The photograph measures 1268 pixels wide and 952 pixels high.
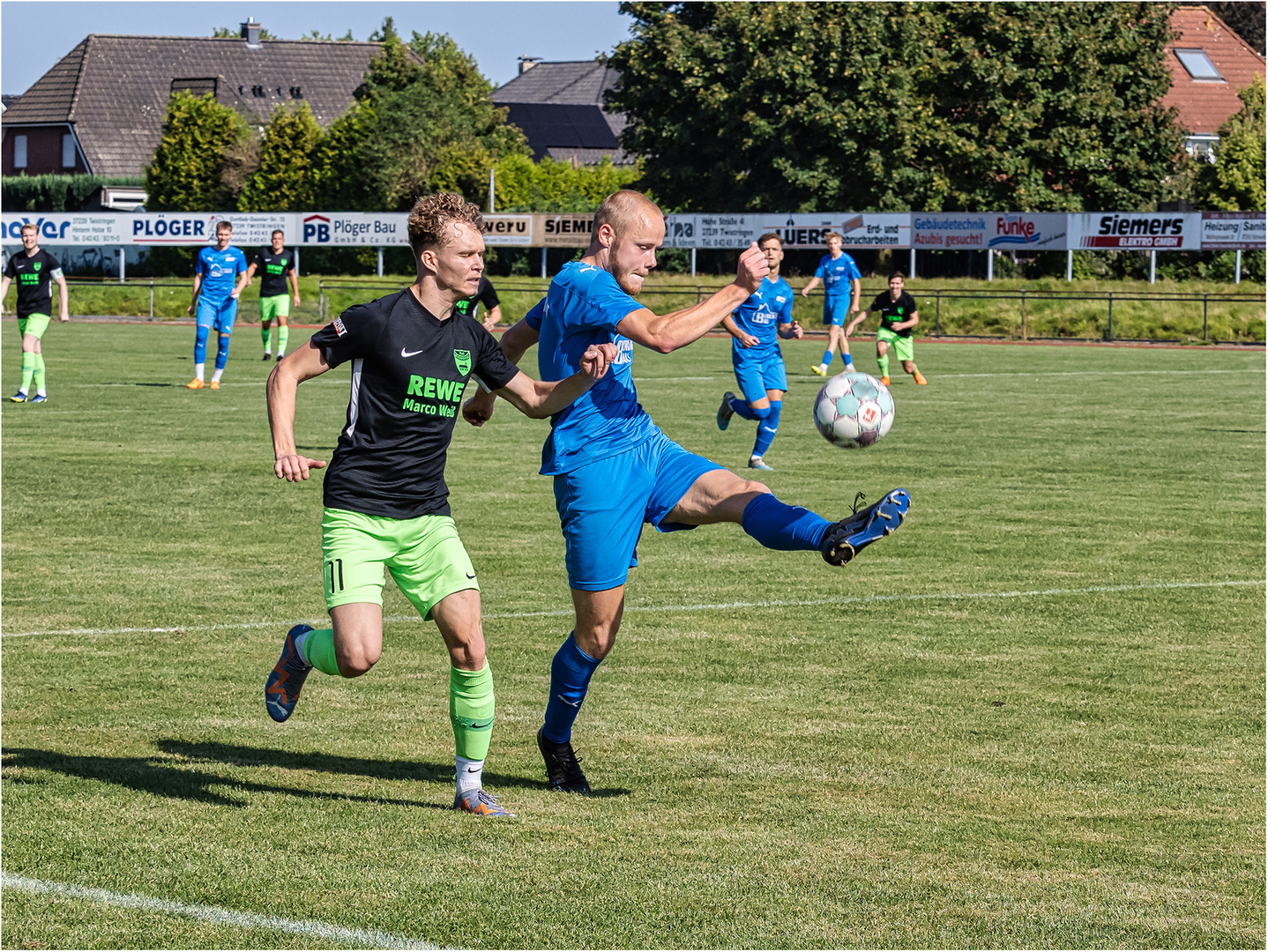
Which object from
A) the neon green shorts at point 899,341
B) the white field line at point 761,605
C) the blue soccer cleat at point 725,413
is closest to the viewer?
the white field line at point 761,605

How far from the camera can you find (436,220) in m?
5.80

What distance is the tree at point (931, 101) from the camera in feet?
173

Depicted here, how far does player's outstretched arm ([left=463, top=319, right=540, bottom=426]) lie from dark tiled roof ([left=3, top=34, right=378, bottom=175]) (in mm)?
79763

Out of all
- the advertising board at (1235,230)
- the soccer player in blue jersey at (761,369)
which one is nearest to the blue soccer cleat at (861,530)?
the soccer player in blue jersey at (761,369)

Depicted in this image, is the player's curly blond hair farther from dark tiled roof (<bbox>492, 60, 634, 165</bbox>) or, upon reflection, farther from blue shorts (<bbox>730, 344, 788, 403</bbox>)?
dark tiled roof (<bbox>492, 60, 634, 165</bbox>)

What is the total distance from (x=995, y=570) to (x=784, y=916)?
6.55 metres

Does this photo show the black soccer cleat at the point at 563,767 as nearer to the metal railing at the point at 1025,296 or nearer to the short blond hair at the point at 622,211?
the short blond hair at the point at 622,211

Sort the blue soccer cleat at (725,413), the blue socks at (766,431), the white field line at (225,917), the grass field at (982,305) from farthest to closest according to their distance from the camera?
the grass field at (982,305), the blue soccer cleat at (725,413), the blue socks at (766,431), the white field line at (225,917)

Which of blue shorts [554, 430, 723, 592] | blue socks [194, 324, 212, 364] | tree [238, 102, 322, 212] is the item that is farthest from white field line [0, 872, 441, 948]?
tree [238, 102, 322, 212]

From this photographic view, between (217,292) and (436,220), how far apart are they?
2036 centimetres

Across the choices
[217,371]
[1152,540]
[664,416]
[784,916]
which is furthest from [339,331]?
[217,371]

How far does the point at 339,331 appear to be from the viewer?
5715mm

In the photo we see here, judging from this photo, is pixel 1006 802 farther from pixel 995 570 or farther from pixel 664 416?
pixel 664 416

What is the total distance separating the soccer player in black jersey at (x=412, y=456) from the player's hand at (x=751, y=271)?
1.69ft
